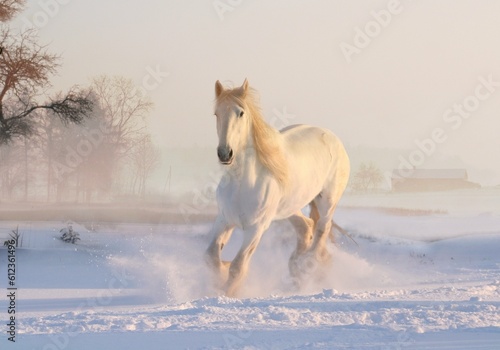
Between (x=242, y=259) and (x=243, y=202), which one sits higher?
(x=243, y=202)

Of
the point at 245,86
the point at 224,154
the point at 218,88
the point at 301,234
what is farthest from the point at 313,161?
the point at 224,154

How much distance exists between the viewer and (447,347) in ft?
18.8

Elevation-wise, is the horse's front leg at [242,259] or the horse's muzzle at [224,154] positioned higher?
the horse's muzzle at [224,154]

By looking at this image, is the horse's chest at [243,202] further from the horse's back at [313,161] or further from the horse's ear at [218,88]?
the horse's ear at [218,88]

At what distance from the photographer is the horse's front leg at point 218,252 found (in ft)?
27.4

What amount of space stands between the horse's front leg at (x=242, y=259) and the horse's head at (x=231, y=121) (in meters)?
0.90

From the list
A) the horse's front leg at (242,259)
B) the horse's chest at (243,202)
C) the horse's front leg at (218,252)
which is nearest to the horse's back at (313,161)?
the horse's chest at (243,202)

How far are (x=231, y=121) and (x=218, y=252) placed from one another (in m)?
1.51

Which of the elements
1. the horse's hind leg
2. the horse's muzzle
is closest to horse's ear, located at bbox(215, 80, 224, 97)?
the horse's muzzle

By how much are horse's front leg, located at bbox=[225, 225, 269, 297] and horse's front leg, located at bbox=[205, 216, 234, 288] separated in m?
0.12

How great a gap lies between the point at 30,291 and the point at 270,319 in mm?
4272

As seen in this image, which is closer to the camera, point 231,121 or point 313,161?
point 231,121

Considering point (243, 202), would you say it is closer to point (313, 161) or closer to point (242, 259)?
point (242, 259)

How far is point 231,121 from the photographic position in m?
7.78
